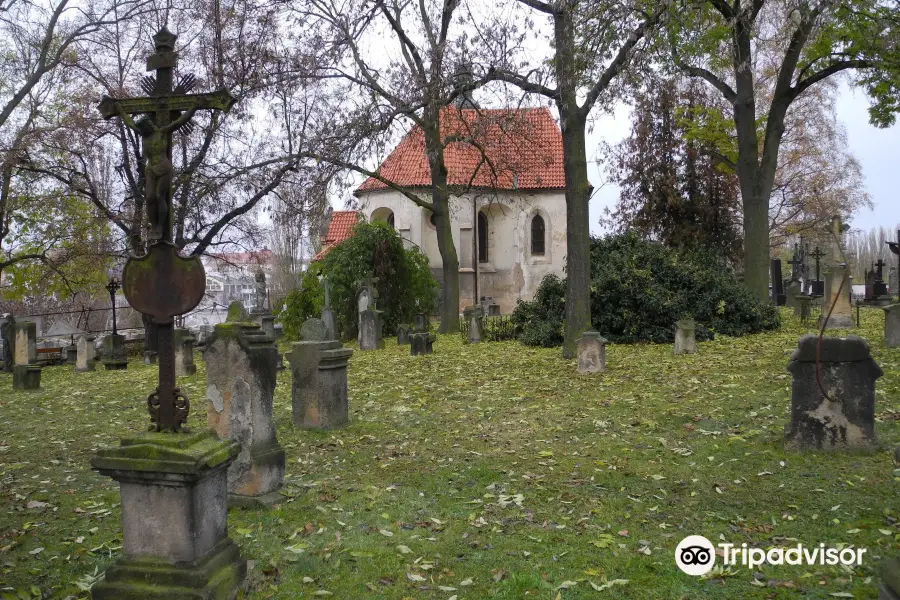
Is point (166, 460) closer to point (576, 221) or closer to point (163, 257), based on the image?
point (163, 257)

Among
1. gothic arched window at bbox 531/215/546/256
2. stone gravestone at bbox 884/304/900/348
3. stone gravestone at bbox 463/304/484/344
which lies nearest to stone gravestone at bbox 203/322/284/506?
stone gravestone at bbox 884/304/900/348

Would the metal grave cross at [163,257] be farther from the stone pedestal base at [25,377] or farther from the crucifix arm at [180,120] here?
the stone pedestal base at [25,377]

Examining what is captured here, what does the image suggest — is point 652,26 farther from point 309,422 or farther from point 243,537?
point 243,537

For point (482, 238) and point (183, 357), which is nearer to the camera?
point (183, 357)

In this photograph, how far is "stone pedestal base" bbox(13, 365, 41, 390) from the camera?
1367 centimetres

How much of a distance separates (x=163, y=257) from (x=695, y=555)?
3854 millimetres

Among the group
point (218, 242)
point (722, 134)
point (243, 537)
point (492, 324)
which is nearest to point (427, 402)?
point (243, 537)

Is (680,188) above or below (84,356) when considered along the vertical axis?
above

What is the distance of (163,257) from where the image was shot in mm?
4090

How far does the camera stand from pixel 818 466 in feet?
19.6

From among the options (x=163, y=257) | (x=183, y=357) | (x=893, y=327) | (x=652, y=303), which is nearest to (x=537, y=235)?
(x=652, y=303)

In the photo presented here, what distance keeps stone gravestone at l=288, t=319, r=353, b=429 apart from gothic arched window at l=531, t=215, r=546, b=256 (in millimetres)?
27673

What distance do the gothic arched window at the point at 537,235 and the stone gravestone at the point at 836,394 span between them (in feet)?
95.6

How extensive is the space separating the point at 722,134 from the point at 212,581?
26083 millimetres
